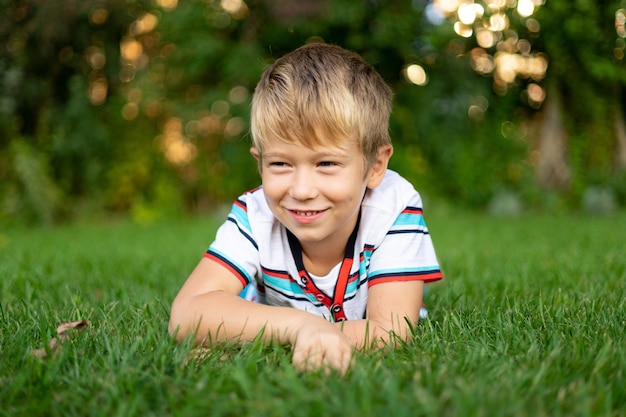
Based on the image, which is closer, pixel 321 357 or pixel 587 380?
pixel 587 380

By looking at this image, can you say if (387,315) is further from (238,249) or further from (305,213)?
(238,249)

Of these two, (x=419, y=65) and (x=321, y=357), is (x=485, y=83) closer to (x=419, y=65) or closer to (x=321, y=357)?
(x=419, y=65)

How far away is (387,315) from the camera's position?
196cm

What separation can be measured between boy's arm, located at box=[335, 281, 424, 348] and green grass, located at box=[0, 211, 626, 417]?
0.07 m

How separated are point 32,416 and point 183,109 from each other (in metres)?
8.38

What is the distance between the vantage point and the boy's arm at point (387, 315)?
1.82 metres

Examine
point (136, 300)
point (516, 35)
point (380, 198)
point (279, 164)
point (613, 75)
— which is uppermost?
point (516, 35)

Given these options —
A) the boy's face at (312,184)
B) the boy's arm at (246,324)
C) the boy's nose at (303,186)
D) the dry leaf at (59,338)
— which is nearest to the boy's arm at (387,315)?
the boy's arm at (246,324)

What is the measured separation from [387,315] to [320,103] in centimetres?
70

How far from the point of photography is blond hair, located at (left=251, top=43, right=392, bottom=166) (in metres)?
1.88

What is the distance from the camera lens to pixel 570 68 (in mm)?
7973

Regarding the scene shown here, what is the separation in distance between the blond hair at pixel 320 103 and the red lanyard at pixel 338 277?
0.33 metres

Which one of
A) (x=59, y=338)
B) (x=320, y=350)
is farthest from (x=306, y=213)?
(x=59, y=338)

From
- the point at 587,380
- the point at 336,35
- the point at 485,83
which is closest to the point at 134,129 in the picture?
A: the point at 336,35
